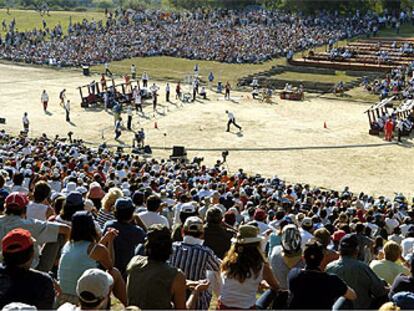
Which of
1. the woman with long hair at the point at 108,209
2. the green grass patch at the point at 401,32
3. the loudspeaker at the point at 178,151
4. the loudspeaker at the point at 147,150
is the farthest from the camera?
the green grass patch at the point at 401,32

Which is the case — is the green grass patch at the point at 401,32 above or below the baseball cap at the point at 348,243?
below

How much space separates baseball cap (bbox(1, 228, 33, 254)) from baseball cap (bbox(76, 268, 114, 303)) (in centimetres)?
76

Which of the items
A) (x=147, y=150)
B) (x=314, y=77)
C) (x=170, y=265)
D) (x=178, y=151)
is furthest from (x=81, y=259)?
(x=314, y=77)

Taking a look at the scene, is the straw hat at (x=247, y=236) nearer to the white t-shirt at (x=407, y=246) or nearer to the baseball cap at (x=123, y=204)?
the baseball cap at (x=123, y=204)

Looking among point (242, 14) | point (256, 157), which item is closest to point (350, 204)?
point (256, 157)

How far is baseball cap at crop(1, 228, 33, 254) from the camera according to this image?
570 cm

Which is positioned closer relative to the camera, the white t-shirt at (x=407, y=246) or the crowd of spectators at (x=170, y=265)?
the crowd of spectators at (x=170, y=265)

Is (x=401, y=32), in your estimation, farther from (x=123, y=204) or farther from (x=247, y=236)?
(x=247, y=236)

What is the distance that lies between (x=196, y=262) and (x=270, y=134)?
2642 centimetres

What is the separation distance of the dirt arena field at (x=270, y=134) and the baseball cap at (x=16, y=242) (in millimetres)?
19995

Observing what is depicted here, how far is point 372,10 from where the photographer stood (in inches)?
2729

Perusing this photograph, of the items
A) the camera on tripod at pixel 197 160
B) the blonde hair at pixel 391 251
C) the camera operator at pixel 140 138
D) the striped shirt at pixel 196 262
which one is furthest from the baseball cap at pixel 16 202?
the camera operator at pixel 140 138

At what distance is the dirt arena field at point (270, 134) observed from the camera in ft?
88.5

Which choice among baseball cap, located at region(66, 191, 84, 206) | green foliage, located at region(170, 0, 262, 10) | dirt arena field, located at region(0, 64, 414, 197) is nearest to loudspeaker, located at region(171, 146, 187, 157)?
dirt arena field, located at region(0, 64, 414, 197)
